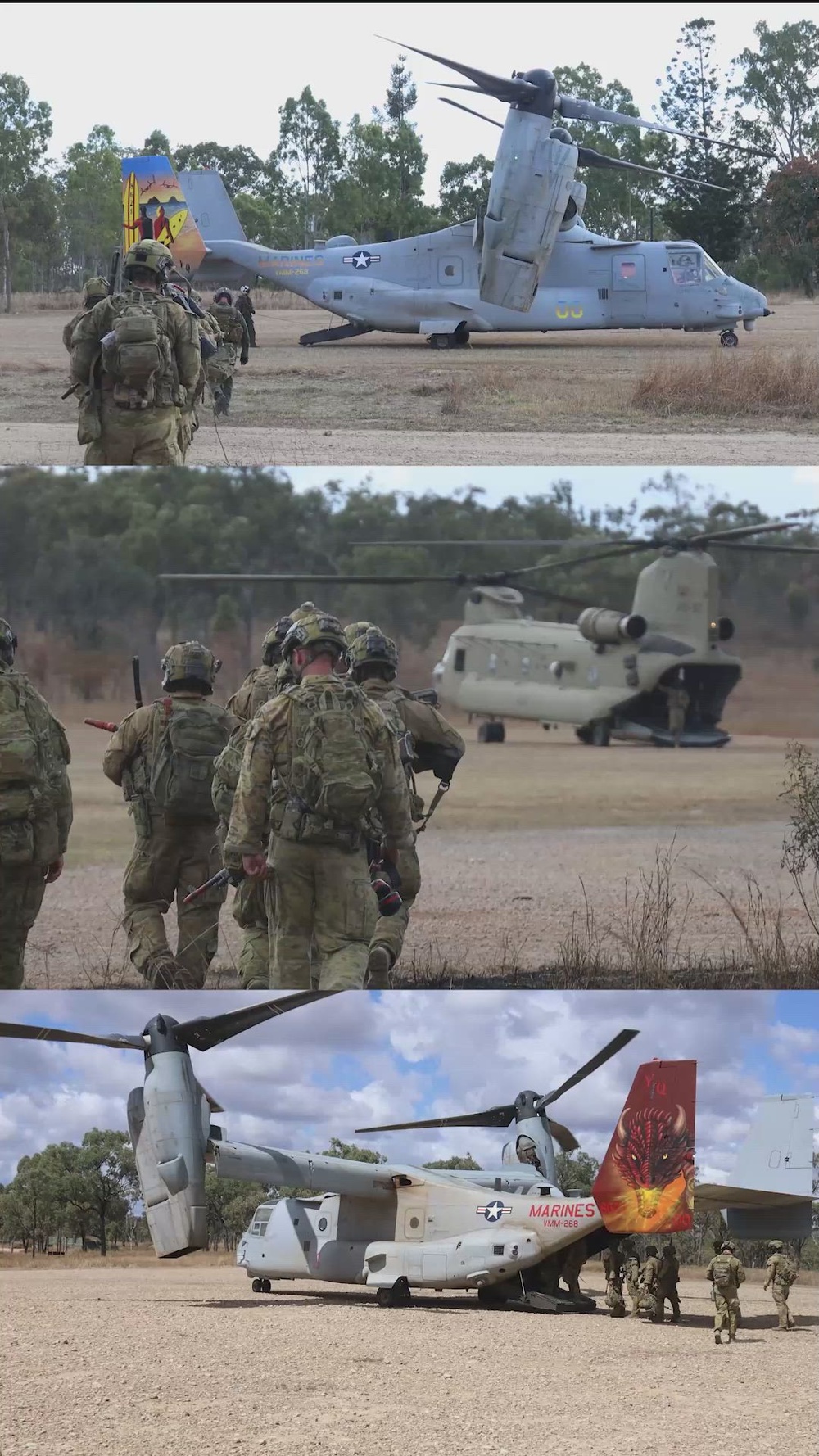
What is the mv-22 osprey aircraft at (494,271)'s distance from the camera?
13367 millimetres

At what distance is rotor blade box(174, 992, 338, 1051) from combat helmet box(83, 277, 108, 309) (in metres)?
3.22

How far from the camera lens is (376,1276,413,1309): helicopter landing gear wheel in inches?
312

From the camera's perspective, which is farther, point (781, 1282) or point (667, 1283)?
point (667, 1283)

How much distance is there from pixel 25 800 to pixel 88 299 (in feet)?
8.64

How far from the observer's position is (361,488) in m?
7.41

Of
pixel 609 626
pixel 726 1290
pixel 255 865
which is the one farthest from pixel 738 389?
pixel 255 865

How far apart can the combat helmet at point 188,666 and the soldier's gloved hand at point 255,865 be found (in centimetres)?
132

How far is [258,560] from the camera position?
24.1ft

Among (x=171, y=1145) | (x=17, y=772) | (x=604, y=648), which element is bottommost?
(x=171, y=1145)

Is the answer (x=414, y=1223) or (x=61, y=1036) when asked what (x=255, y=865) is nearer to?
(x=61, y=1036)

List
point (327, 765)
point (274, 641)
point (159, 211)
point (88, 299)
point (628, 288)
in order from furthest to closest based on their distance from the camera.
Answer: point (628, 288) → point (159, 211) → point (88, 299) → point (274, 641) → point (327, 765)

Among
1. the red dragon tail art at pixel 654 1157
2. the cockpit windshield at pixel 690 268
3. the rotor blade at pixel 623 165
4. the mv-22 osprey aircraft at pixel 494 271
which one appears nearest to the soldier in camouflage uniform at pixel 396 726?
the red dragon tail art at pixel 654 1157

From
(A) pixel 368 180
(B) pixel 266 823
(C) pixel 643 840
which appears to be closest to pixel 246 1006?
(B) pixel 266 823

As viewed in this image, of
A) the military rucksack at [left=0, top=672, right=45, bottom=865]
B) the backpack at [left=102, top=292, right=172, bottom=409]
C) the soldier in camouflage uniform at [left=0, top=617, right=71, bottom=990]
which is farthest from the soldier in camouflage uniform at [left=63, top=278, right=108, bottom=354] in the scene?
the military rucksack at [left=0, top=672, right=45, bottom=865]
